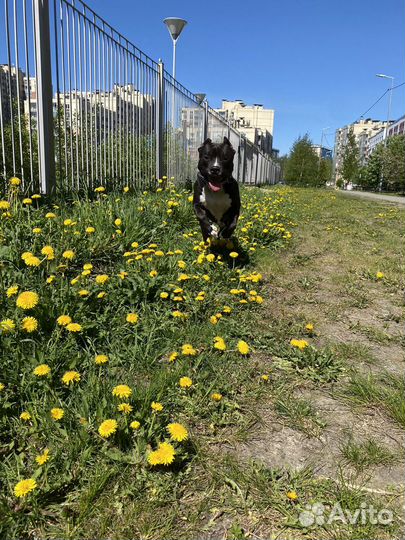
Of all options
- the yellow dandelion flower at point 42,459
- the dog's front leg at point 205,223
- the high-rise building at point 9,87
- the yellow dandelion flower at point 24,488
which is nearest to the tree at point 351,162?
the dog's front leg at point 205,223

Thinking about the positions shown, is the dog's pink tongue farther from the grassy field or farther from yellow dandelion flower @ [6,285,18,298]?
yellow dandelion flower @ [6,285,18,298]

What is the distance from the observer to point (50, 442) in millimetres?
1658

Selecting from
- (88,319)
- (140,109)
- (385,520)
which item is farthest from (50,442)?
(140,109)

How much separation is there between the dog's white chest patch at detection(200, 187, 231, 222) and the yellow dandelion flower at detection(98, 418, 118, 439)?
323cm

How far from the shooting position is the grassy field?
142 centimetres

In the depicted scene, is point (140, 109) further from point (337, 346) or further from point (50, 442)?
point (50, 442)

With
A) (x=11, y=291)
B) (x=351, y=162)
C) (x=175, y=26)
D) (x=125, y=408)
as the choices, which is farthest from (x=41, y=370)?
(x=351, y=162)

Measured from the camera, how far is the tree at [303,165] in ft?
201

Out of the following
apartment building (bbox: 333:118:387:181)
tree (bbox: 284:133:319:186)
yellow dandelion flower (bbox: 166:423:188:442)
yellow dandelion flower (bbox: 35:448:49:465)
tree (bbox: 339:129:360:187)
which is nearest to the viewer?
yellow dandelion flower (bbox: 35:448:49:465)

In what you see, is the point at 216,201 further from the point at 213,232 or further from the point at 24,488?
the point at 24,488

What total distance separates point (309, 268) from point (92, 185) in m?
3.43

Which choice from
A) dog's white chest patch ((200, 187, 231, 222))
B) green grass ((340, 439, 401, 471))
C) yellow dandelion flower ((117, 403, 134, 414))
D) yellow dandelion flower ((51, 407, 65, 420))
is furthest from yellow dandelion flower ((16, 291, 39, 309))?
dog's white chest patch ((200, 187, 231, 222))

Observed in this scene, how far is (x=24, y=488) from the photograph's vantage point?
135cm

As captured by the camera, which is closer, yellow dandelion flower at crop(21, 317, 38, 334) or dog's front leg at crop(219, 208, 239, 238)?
yellow dandelion flower at crop(21, 317, 38, 334)
